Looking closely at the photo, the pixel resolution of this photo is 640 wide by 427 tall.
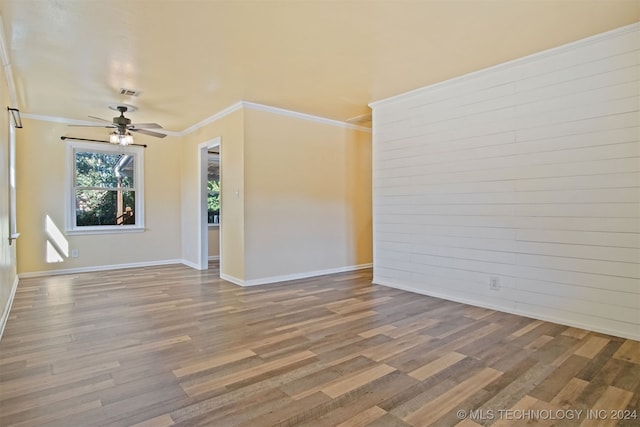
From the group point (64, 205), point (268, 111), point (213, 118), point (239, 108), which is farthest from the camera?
point (64, 205)

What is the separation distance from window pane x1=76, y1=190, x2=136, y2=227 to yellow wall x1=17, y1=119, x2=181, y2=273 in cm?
25

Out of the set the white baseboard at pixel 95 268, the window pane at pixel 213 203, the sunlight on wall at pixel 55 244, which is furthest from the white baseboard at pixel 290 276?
the sunlight on wall at pixel 55 244

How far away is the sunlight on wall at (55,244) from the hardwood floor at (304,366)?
202 centimetres

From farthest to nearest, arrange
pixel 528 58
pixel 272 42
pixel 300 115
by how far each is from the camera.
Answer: pixel 300 115, pixel 528 58, pixel 272 42

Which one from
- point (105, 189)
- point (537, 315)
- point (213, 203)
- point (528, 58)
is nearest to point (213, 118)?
point (105, 189)

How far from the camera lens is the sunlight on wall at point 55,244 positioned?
5.77 m

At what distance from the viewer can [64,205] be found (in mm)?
5883

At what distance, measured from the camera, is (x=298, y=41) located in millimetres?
3139

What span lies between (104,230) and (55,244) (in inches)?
28.5

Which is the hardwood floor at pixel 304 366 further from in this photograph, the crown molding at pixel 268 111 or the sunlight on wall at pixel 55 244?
the crown molding at pixel 268 111

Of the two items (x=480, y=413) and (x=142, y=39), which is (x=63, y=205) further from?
(x=480, y=413)

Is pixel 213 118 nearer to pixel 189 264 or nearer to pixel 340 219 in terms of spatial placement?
pixel 340 219

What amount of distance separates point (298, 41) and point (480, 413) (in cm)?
305

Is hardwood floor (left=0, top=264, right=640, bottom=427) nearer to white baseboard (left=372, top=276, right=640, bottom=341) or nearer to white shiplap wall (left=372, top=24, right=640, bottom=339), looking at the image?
white baseboard (left=372, top=276, right=640, bottom=341)
